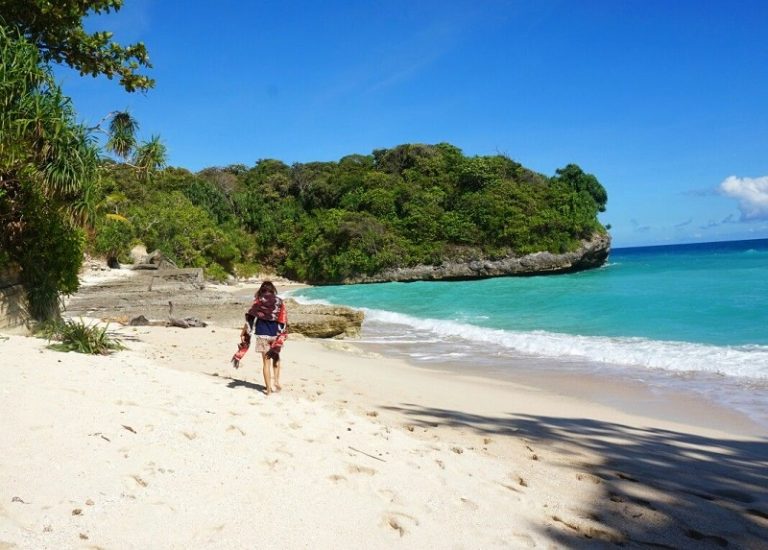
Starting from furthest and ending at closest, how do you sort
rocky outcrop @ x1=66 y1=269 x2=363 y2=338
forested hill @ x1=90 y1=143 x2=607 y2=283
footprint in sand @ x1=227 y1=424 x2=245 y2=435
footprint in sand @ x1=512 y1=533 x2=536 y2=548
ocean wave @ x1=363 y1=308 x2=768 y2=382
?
forested hill @ x1=90 y1=143 x2=607 y2=283 → rocky outcrop @ x1=66 y1=269 x2=363 y2=338 → ocean wave @ x1=363 y1=308 x2=768 y2=382 → footprint in sand @ x1=227 y1=424 x2=245 y2=435 → footprint in sand @ x1=512 y1=533 x2=536 y2=548

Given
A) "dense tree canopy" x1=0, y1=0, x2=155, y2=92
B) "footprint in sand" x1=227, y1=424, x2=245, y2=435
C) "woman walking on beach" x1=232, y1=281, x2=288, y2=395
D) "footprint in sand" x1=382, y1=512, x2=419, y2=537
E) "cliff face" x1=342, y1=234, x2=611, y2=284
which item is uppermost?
"dense tree canopy" x1=0, y1=0, x2=155, y2=92

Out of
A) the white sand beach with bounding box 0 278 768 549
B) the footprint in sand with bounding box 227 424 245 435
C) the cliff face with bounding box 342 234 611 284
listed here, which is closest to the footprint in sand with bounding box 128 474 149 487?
the white sand beach with bounding box 0 278 768 549

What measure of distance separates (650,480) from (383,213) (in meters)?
49.2

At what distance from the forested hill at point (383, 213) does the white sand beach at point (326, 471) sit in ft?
129

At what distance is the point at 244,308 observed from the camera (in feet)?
49.0

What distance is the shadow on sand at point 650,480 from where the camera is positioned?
3.13 m

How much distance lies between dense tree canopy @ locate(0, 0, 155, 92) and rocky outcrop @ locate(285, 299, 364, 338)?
21.7ft

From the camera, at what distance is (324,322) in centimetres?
1371

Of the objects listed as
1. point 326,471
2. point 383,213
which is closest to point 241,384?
point 326,471

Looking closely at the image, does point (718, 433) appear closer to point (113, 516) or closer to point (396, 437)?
point (396, 437)

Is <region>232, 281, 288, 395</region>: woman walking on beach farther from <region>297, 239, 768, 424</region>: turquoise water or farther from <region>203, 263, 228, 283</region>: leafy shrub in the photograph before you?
<region>203, 263, 228, 283</region>: leafy shrub

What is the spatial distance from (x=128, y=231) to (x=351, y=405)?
34641mm

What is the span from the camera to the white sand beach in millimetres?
2805

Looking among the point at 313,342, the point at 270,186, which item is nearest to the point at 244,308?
the point at 313,342
